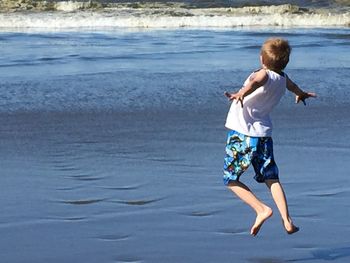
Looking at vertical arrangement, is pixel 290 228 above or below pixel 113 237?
above

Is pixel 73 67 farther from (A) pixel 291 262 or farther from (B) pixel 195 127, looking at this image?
(A) pixel 291 262

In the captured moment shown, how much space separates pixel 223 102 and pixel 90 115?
1.63 metres

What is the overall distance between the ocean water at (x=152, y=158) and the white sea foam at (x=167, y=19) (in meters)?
→ 6.20

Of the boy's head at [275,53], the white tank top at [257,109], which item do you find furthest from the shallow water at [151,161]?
the boy's head at [275,53]

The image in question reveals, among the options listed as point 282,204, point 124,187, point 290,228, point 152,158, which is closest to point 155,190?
point 124,187

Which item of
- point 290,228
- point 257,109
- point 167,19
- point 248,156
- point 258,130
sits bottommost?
point 167,19

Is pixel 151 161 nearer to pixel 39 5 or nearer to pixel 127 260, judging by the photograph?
pixel 127 260

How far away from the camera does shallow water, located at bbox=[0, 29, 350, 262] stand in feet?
18.0

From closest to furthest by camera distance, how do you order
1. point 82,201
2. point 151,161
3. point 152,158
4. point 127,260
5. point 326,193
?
point 127,260, point 82,201, point 326,193, point 151,161, point 152,158

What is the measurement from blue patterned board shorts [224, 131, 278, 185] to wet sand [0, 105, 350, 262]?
1.14ft

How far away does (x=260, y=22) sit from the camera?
23.2 m

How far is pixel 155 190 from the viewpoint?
22.3 feet

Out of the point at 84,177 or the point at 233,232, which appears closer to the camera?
the point at 233,232

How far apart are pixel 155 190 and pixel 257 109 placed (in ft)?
4.41
